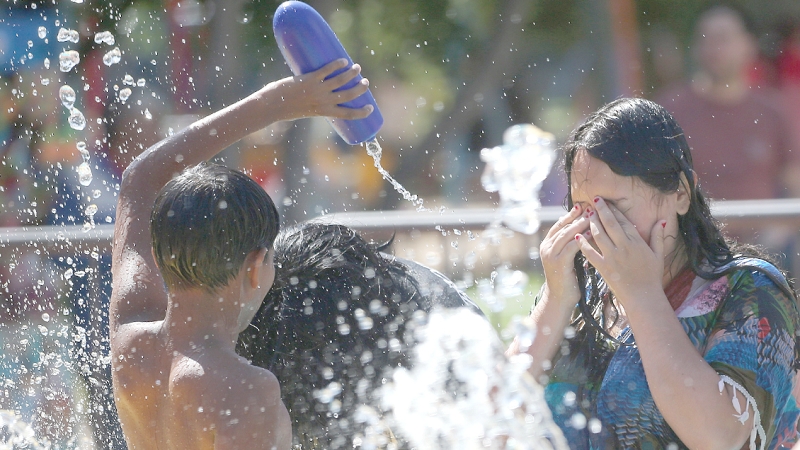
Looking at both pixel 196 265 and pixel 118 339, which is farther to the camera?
pixel 118 339

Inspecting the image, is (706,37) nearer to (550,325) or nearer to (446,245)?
(446,245)

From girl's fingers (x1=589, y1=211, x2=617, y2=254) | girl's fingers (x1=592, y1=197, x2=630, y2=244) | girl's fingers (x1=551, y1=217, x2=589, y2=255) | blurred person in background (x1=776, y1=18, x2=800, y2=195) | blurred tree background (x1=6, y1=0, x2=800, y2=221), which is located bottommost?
blurred tree background (x1=6, y1=0, x2=800, y2=221)

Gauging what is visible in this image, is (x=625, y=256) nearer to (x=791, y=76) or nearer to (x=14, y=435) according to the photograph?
(x=14, y=435)

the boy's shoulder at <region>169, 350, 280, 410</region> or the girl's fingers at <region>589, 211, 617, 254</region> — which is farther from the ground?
the girl's fingers at <region>589, 211, 617, 254</region>

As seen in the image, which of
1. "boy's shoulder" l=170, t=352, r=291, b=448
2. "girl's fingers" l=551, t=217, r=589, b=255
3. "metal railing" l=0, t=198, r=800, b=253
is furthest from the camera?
"metal railing" l=0, t=198, r=800, b=253

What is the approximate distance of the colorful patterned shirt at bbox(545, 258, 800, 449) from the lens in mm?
1928

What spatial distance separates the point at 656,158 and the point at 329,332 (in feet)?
2.87

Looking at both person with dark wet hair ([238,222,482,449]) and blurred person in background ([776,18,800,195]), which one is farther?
blurred person in background ([776,18,800,195])

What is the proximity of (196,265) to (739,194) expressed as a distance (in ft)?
13.6

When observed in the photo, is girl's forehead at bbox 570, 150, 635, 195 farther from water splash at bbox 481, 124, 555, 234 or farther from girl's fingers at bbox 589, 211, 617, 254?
water splash at bbox 481, 124, 555, 234

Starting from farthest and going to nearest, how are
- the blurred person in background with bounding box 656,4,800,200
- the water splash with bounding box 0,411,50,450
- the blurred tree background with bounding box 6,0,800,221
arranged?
the blurred tree background with bounding box 6,0,800,221, the blurred person in background with bounding box 656,4,800,200, the water splash with bounding box 0,411,50,450

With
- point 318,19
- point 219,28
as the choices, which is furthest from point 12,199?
point 318,19

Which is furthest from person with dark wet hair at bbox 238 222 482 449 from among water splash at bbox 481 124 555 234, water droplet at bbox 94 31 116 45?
water droplet at bbox 94 31 116 45

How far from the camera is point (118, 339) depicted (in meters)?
2.01
